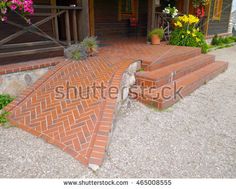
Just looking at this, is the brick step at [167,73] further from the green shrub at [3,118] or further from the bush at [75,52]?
the green shrub at [3,118]

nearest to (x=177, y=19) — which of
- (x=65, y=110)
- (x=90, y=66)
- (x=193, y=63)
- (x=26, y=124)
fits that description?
(x=193, y=63)

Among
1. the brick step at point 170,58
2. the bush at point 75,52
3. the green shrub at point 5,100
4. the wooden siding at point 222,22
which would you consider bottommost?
the green shrub at point 5,100

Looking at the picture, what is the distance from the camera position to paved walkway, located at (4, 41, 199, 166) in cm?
240

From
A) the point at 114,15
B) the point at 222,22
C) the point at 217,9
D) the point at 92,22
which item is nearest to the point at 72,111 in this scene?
the point at 92,22

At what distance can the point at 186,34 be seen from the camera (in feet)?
21.6

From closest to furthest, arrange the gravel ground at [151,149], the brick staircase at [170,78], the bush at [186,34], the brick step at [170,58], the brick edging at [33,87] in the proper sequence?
1. the gravel ground at [151,149]
2. the brick edging at [33,87]
3. the brick staircase at [170,78]
4. the brick step at [170,58]
5. the bush at [186,34]

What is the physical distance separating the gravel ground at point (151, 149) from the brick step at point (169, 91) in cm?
15

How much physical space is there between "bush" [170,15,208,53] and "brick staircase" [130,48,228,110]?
102cm

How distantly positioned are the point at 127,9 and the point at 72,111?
6.53 metres

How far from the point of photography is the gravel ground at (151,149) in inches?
83.8

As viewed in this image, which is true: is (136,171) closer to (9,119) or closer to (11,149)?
(11,149)

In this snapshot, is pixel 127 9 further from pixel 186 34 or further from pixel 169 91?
pixel 169 91

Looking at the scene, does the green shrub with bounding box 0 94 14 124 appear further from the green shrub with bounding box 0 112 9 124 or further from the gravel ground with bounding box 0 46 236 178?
the gravel ground with bounding box 0 46 236 178

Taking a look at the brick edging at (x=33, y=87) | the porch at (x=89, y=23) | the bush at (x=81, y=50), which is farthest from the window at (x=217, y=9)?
the brick edging at (x=33, y=87)
